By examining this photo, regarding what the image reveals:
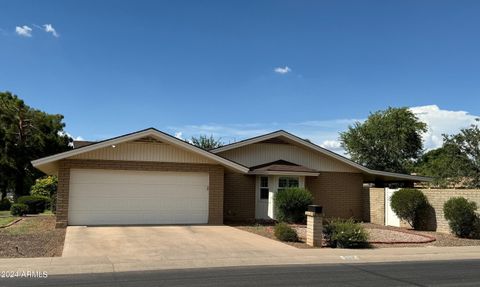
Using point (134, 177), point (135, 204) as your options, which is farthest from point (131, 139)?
point (135, 204)

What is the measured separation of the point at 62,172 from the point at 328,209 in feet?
44.1

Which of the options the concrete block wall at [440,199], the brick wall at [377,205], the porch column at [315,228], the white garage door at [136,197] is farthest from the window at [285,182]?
the porch column at [315,228]

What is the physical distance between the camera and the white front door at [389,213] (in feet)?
77.2

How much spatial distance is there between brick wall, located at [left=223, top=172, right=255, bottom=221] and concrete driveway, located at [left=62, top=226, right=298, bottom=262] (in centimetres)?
514

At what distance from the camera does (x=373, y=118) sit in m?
52.8

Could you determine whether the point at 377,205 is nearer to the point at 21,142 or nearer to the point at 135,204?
the point at 135,204

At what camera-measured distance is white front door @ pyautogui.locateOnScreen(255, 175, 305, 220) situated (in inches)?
969

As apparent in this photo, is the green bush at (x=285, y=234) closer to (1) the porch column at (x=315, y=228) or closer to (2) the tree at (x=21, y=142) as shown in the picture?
(1) the porch column at (x=315, y=228)

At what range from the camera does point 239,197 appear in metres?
24.5

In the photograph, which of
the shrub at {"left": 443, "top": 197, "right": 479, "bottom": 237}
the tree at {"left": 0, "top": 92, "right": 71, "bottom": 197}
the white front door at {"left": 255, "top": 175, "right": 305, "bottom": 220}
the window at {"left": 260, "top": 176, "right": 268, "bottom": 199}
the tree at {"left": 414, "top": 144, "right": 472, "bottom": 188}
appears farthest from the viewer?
the tree at {"left": 0, "top": 92, "right": 71, "bottom": 197}

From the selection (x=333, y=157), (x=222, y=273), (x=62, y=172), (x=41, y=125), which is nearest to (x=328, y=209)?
(x=333, y=157)

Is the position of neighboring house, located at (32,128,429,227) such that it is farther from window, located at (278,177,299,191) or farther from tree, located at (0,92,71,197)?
tree, located at (0,92,71,197)

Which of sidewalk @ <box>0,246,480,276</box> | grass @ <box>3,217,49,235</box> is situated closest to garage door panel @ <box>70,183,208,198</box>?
grass @ <box>3,217,49,235</box>

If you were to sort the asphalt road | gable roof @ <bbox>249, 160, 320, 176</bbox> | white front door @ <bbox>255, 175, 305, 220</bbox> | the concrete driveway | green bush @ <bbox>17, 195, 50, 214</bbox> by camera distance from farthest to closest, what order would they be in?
green bush @ <bbox>17, 195, 50, 214</bbox>
white front door @ <bbox>255, 175, 305, 220</bbox>
gable roof @ <bbox>249, 160, 320, 176</bbox>
the concrete driveway
the asphalt road
